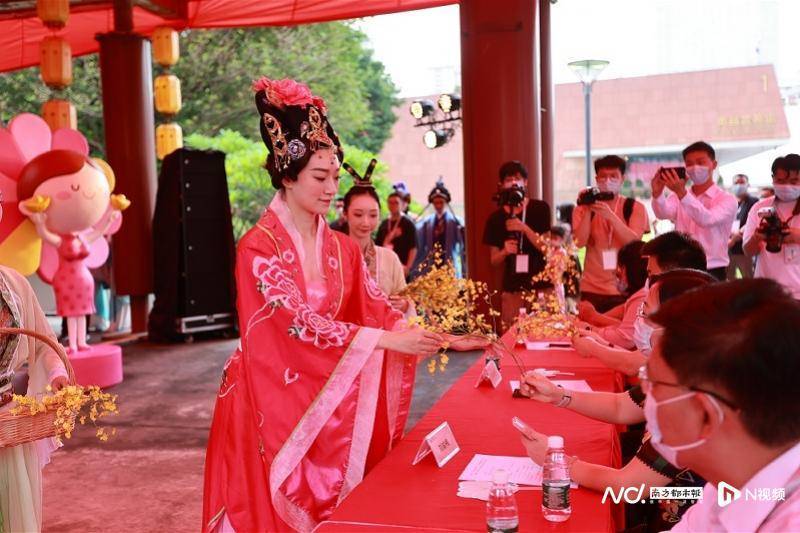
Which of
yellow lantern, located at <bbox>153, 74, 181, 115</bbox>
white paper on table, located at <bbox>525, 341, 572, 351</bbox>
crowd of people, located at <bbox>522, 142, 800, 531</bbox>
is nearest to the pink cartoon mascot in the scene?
yellow lantern, located at <bbox>153, 74, 181, 115</bbox>

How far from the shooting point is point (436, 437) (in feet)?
6.34

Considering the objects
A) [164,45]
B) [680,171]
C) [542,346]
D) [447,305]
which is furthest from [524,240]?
[164,45]

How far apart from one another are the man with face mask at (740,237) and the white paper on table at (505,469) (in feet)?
17.3

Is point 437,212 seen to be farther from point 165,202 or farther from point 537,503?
point 537,503

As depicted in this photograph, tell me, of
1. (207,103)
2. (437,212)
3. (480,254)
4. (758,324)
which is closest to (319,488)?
(758,324)

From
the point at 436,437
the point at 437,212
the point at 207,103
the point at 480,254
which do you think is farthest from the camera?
the point at 207,103

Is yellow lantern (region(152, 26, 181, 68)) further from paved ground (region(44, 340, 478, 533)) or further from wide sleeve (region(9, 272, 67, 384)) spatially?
wide sleeve (region(9, 272, 67, 384))

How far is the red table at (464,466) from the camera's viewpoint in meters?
1.58

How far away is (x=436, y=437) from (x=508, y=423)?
16.8 inches

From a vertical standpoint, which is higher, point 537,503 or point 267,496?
point 537,503

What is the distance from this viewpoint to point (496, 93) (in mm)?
6469

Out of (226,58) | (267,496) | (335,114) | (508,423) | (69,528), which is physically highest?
(226,58)

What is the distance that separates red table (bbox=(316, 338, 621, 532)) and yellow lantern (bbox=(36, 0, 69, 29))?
5.47 meters

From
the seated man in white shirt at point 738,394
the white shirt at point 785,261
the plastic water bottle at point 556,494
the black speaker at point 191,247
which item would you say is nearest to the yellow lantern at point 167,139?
the black speaker at point 191,247
